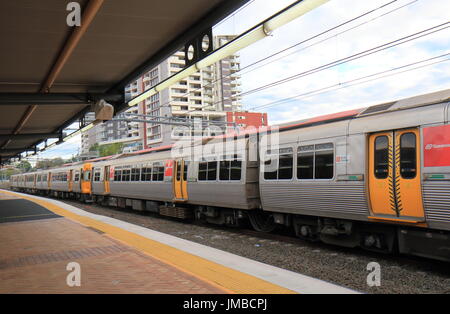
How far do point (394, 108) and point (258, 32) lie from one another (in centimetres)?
365

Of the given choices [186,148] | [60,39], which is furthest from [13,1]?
[186,148]

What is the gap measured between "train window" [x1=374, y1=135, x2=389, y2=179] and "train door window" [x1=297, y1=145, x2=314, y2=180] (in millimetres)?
1807

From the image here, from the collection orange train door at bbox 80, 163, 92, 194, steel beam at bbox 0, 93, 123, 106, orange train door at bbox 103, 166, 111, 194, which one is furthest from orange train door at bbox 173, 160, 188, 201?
orange train door at bbox 80, 163, 92, 194

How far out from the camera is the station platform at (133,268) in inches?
230

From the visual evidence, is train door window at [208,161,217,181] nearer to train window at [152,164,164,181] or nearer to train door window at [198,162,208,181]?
train door window at [198,162,208,181]

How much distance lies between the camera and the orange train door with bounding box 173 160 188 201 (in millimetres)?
15703

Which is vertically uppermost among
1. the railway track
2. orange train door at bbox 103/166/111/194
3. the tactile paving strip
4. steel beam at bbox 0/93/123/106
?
steel beam at bbox 0/93/123/106

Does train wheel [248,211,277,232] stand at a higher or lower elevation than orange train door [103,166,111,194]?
lower

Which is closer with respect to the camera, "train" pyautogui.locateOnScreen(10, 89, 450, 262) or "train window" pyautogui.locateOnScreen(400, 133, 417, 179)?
"train" pyautogui.locateOnScreen(10, 89, 450, 262)

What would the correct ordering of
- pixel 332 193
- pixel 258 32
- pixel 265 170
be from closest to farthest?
pixel 258 32, pixel 332 193, pixel 265 170

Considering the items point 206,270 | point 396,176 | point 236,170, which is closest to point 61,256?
point 206,270

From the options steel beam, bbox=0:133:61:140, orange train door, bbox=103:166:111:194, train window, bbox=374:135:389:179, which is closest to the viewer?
train window, bbox=374:135:389:179
